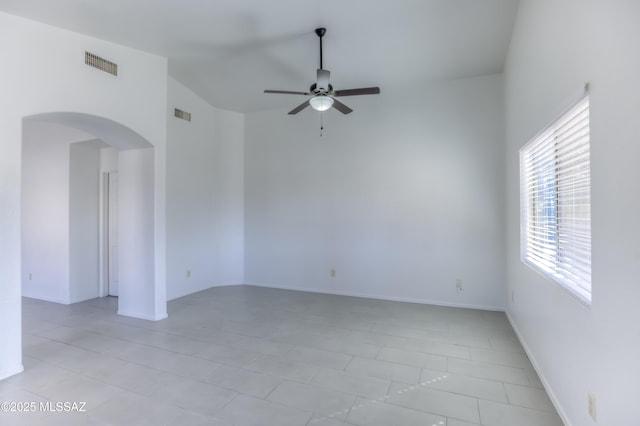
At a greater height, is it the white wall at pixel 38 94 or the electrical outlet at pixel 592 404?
the white wall at pixel 38 94

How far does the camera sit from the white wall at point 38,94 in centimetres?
263

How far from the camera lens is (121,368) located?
2787mm

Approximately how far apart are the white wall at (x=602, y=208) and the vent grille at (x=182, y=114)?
15.3 ft

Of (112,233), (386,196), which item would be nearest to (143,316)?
(112,233)

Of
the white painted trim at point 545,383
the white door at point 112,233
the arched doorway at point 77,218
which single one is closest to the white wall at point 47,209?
the arched doorway at point 77,218

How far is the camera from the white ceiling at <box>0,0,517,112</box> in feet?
9.58

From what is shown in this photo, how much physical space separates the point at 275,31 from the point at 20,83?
2.35 m

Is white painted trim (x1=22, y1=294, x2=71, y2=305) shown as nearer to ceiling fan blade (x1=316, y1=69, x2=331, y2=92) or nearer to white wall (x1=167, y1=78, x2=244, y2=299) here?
white wall (x1=167, y1=78, x2=244, y2=299)

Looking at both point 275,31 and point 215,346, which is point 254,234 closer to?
point 215,346

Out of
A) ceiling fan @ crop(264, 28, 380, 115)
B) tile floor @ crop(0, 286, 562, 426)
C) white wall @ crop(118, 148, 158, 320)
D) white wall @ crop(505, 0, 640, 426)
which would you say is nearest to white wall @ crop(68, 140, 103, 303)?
tile floor @ crop(0, 286, 562, 426)

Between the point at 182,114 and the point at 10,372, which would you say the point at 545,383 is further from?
the point at 182,114

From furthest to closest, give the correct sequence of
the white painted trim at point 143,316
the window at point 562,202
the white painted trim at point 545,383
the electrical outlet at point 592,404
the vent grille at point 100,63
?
the white painted trim at point 143,316, the vent grille at point 100,63, the white painted trim at point 545,383, the window at point 562,202, the electrical outlet at point 592,404

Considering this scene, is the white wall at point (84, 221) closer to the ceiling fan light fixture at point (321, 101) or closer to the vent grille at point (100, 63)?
the vent grille at point (100, 63)

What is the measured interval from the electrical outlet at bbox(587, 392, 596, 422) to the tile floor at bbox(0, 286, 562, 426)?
0.50 metres
